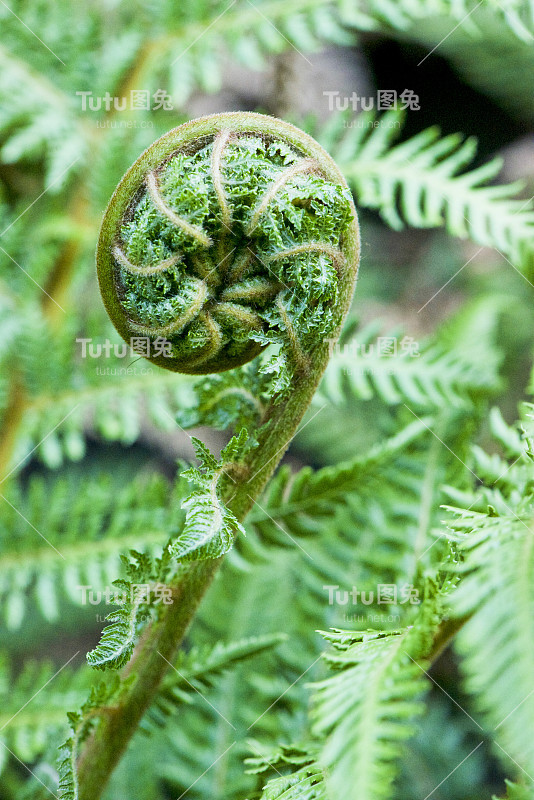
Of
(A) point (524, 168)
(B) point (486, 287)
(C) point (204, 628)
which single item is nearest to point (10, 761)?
(C) point (204, 628)

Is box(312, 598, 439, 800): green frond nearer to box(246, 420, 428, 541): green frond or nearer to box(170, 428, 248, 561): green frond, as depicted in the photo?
box(170, 428, 248, 561): green frond

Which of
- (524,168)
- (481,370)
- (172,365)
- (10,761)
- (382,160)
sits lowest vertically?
(10,761)

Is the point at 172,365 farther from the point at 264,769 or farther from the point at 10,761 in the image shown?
the point at 10,761

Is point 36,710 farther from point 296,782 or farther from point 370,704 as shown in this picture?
point 370,704

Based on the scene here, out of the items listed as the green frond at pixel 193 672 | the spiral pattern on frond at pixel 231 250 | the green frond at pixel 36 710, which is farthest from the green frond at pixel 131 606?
the green frond at pixel 36 710

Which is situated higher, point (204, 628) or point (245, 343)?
point (245, 343)

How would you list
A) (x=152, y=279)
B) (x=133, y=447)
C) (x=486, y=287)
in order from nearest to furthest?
(x=152, y=279)
(x=486, y=287)
(x=133, y=447)

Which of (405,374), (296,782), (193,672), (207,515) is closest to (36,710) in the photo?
(193,672)
